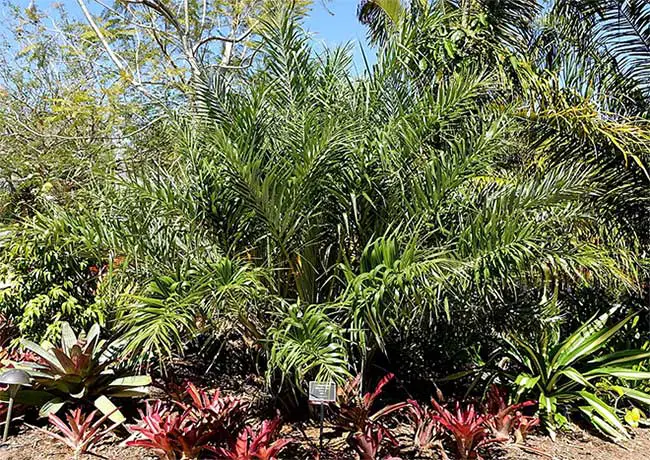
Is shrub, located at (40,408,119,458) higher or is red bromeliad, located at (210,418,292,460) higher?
shrub, located at (40,408,119,458)

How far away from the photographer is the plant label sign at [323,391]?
3988 millimetres

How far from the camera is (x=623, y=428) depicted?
5.62 metres

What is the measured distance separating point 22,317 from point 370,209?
419cm

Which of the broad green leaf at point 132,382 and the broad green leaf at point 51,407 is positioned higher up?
the broad green leaf at point 51,407

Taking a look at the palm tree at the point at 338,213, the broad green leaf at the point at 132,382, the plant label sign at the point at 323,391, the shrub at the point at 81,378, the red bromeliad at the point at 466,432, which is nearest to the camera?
the plant label sign at the point at 323,391

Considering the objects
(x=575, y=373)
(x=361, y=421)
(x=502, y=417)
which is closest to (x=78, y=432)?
(x=361, y=421)

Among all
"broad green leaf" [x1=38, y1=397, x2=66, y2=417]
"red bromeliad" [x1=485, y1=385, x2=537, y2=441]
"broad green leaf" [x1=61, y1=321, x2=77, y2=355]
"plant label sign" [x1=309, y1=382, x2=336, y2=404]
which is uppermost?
"broad green leaf" [x1=61, y1=321, x2=77, y2=355]

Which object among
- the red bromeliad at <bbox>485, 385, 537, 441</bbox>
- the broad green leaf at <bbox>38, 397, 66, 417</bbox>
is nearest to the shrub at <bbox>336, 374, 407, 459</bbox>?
the red bromeliad at <bbox>485, 385, 537, 441</bbox>

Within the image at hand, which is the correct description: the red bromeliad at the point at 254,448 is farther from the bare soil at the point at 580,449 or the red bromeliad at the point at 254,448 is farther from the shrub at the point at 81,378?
the bare soil at the point at 580,449

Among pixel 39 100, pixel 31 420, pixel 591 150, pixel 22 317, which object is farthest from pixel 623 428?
pixel 39 100

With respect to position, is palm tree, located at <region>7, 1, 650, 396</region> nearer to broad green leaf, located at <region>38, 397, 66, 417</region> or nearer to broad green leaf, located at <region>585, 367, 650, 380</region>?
broad green leaf, located at <region>585, 367, 650, 380</region>

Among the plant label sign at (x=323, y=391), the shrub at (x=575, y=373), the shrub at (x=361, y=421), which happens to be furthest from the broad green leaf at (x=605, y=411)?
the plant label sign at (x=323, y=391)

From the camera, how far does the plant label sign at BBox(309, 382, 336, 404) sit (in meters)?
3.99

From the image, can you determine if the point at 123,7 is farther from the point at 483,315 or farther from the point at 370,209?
the point at 483,315
